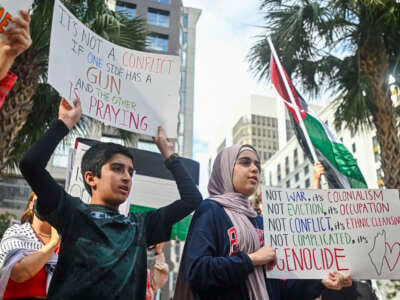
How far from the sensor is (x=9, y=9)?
6.79ft

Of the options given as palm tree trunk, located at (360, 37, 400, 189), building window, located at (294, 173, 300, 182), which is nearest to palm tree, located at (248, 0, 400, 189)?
palm tree trunk, located at (360, 37, 400, 189)

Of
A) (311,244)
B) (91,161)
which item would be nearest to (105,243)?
(91,161)

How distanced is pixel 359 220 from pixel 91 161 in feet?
4.70

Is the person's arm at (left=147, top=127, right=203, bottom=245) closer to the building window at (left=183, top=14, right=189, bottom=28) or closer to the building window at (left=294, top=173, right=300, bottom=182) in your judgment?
the building window at (left=183, top=14, right=189, bottom=28)

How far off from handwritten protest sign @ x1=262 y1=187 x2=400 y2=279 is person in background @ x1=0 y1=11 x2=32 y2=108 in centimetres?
133

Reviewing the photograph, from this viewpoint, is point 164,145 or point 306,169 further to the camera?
point 306,169

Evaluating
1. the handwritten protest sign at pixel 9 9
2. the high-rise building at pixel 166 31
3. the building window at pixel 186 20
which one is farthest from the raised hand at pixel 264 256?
the building window at pixel 186 20

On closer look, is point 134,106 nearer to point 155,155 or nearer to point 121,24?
point 155,155

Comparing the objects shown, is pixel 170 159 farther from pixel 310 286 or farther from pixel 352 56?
pixel 352 56

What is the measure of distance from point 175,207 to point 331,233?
0.84 meters

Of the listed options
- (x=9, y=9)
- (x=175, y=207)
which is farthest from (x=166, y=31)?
(x=175, y=207)

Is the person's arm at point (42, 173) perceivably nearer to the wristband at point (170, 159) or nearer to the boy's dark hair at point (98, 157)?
the boy's dark hair at point (98, 157)

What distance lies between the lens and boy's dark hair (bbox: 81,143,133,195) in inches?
83.7

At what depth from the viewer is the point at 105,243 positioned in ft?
6.30
